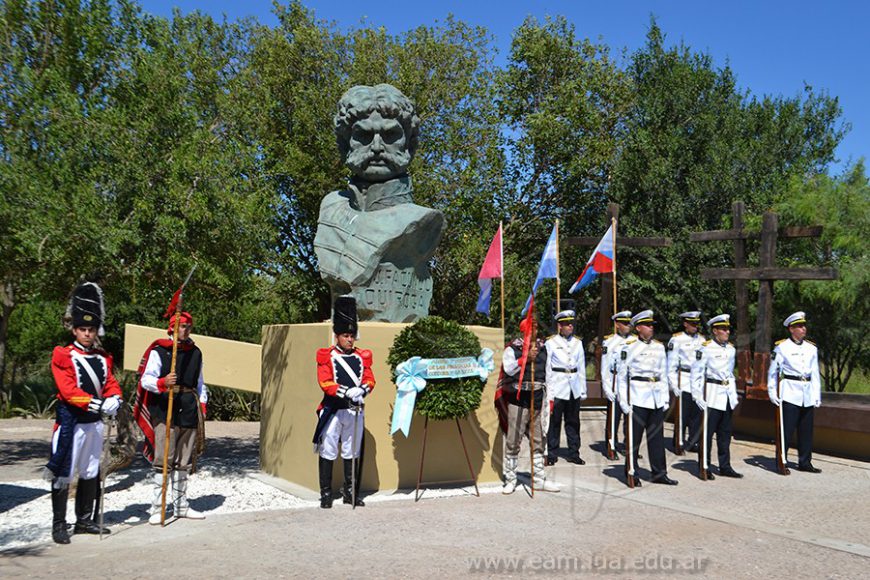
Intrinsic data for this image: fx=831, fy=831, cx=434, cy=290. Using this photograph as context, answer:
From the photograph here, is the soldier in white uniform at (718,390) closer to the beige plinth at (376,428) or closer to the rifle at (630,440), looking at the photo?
the rifle at (630,440)

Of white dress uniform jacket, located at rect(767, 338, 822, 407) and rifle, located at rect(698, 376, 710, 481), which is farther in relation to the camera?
white dress uniform jacket, located at rect(767, 338, 822, 407)

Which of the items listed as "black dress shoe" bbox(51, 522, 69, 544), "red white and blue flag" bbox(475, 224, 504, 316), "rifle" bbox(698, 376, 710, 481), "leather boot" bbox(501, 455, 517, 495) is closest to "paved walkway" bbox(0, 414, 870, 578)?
"black dress shoe" bbox(51, 522, 69, 544)

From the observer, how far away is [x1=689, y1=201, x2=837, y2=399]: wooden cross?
40.2 feet

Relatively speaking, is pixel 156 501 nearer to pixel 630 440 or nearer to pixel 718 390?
pixel 630 440

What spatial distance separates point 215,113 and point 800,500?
24.6 feet

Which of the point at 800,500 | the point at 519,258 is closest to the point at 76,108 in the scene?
the point at 800,500

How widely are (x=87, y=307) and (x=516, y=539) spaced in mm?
3744

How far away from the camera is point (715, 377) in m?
9.72

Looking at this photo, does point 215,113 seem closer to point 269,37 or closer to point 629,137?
point 269,37

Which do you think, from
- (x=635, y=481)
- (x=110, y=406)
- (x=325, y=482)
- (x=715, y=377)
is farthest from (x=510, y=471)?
(x=110, y=406)

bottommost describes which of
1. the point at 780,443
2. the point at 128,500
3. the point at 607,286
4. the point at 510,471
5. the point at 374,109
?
the point at 128,500

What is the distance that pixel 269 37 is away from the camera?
18609 mm

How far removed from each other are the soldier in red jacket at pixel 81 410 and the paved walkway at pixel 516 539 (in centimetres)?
30

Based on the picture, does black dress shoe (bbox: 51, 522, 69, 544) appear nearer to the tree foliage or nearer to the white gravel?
the white gravel
